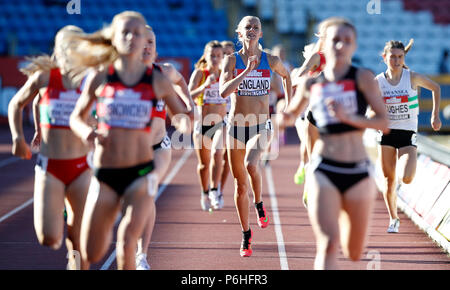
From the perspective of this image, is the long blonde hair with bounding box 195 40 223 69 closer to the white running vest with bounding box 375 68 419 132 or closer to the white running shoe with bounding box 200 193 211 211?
the white running shoe with bounding box 200 193 211 211

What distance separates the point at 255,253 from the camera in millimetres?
7508

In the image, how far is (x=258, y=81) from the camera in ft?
24.5

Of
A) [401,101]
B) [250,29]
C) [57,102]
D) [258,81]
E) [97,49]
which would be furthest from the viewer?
[401,101]

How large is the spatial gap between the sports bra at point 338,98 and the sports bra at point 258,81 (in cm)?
257

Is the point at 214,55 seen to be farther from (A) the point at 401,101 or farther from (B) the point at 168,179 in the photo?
(B) the point at 168,179

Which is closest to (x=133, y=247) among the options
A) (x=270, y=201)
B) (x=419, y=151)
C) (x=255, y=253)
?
(x=255, y=253)

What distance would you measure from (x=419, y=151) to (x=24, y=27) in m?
16.5

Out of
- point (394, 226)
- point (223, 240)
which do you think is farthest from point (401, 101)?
point (223, 240)

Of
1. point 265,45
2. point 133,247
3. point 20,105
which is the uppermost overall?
point 20,105

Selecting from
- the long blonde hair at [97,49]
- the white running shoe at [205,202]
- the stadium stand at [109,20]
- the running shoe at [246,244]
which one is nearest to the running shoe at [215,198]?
the white running shoe at [205,202]

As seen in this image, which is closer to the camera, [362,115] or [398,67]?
[362,115]

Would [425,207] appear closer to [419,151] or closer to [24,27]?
[419,151]

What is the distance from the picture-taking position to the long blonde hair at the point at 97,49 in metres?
4.99

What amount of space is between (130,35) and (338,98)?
4.43 feet
